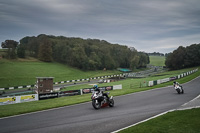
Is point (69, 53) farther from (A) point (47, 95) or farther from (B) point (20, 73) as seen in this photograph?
(A) point (47, 95)

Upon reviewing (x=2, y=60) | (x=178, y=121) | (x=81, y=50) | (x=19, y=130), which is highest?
(x=81, y=50)

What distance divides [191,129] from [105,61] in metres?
94.7

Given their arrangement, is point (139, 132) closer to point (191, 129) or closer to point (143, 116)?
point (191, 129)

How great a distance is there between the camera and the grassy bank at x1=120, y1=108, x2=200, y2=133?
7.67 m

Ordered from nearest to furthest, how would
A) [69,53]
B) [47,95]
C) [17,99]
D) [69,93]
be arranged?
1. [17,99]
2. [47,95]
3. [69,93]
4. [69,53]

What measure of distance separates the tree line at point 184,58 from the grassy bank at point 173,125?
89640mm

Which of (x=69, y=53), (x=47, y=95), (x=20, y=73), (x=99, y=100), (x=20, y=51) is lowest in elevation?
(x=47, y=95)

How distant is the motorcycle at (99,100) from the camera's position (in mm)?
14265

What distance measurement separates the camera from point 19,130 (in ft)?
30.8

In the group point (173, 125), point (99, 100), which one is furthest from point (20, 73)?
point (173, 125)

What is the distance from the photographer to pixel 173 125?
831 centimetres

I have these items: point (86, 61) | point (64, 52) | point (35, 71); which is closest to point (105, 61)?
point (86, 61)

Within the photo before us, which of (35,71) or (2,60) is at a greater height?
(2,60)

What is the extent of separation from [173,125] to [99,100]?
24.1 ft
